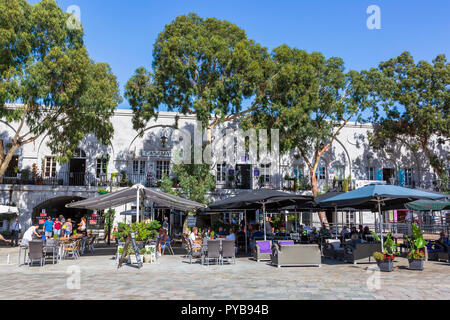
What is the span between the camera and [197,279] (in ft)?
28.4

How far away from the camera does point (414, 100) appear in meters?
26.2

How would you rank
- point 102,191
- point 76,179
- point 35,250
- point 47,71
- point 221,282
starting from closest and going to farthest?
point 221,282 → point 35,250 → point 47,71 → point 102,191 → point 76,179

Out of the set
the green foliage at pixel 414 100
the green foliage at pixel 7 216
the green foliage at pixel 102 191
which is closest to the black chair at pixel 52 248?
the green foliage at pixel 102 191

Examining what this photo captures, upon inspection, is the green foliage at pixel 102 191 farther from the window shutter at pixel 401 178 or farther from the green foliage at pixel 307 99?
the window shutter at pixel 401 178

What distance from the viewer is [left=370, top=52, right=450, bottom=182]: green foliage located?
85.0ft

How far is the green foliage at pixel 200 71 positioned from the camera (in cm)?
2041

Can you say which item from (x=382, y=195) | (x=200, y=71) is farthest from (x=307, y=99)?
(x=382, y=195)

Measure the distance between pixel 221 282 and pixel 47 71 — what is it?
541 inches

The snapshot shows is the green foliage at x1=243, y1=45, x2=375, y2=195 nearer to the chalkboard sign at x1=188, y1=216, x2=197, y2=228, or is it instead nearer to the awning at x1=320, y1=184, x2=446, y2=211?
the chalkboard sign at x1=188, y1=216, x2=197, y2=228

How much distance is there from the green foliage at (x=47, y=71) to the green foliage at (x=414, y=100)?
18.5 metres

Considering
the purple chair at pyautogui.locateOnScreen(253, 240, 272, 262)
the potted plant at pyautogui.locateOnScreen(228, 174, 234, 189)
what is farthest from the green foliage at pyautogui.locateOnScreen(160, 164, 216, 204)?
the purple chair at pyautogui.locateOnScreen(253, 240, 272, 262)

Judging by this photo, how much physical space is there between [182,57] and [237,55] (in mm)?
3001

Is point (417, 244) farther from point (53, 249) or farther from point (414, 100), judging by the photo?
point (414, 100)
